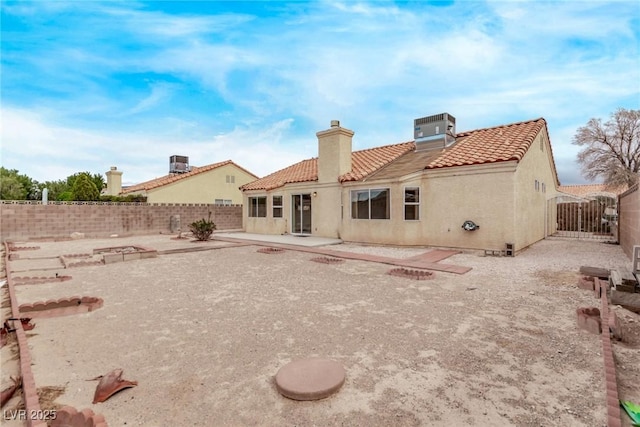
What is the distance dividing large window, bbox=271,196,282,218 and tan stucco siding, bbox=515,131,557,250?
40.0 feet

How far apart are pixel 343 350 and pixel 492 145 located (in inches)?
471

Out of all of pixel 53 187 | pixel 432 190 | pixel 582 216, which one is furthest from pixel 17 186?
pixel 582 216

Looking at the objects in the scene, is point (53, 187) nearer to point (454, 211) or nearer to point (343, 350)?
Result: point (454, 211)

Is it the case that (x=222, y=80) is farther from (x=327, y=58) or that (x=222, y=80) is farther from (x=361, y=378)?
(x=361, y=378)

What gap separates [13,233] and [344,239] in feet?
59.0

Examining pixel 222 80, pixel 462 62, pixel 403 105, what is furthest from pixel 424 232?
pixel 222 80

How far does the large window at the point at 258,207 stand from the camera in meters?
19.6

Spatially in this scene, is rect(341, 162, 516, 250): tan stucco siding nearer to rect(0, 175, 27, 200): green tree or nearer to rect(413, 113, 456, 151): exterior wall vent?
rect(413, 113, 456, 151): exterior wall vent

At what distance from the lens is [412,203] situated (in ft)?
41.6

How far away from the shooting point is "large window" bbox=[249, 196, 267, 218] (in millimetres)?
19562

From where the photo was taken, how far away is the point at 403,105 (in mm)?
16984

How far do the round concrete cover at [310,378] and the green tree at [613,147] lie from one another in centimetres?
3946

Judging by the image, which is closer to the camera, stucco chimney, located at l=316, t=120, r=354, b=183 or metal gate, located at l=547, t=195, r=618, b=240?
stucco chimney, located at l=316, t=120, r=354, b=183

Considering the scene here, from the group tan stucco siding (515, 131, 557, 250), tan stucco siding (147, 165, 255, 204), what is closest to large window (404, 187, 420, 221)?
tan stucco siding (515, 131, 557, 250)
